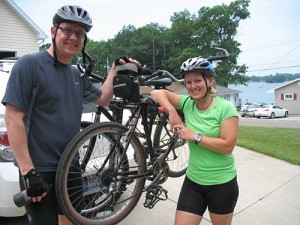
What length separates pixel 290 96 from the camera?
168 feet

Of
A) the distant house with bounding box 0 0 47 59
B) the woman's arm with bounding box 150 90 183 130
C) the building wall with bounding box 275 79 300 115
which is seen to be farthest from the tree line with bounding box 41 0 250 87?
the woman's arm with bounding box 150 90 183 130

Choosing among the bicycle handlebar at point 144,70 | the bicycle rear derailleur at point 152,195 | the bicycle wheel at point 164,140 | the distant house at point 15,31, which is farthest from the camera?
the distant house at point 15,31

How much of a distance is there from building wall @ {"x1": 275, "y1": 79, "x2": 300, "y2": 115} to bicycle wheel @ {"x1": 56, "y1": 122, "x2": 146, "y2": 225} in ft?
173

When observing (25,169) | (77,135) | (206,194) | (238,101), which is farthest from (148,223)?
(238,101)

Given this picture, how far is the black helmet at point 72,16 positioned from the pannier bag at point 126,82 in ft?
2.22

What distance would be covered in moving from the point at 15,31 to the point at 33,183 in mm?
14117

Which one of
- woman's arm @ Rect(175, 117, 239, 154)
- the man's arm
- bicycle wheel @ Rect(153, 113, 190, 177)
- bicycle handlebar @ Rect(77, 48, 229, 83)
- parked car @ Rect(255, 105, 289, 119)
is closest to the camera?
the man's arm

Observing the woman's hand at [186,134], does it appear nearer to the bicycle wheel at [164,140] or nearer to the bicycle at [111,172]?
the bicycle at [111,172]

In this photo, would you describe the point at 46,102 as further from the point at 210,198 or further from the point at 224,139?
the point at 210,198

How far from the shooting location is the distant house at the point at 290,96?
50219 mm

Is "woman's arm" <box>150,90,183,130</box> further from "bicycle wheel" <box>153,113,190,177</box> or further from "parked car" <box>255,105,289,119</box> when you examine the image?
"parked car" <box>255,105,289,119</box>

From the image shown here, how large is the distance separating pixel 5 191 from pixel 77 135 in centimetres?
103

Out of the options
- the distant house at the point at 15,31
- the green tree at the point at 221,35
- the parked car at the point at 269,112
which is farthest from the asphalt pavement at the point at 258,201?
the green tree at the point at 221,35

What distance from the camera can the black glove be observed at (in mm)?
1828
